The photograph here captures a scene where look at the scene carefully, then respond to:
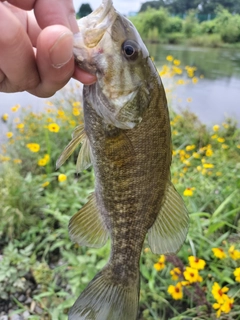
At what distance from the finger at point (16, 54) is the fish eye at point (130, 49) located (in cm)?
28

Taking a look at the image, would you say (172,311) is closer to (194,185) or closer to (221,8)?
(194,185)

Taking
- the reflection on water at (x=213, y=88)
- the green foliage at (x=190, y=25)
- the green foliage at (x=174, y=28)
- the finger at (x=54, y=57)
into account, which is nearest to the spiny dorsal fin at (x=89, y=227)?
the finger at (x=54, y=57)

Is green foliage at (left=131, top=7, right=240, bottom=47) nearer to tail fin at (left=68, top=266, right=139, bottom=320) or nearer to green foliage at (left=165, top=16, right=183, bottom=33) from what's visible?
green foliage at (left=165, top=16, right=183, bottom=33)

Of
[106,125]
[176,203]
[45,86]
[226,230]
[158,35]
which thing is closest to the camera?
[45,86]

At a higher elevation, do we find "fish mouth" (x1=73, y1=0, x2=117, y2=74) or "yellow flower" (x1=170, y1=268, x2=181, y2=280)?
"fish mouth" (x1=73, y1=0, x2=117, y2=74)

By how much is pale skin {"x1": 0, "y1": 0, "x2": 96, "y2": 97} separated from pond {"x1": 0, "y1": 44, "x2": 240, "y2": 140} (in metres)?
3.69

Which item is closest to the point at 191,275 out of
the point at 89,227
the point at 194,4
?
the point at 89,227

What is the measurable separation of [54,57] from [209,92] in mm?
7855

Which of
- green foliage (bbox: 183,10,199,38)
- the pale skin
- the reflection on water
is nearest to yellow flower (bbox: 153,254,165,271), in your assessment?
the pale skin

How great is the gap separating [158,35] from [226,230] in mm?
14036

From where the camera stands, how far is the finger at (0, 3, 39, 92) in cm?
87

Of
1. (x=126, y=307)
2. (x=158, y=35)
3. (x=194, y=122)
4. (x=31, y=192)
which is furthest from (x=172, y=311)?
(x=158, y=35)

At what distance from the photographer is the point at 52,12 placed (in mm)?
1101

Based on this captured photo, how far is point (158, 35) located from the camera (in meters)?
15.7
